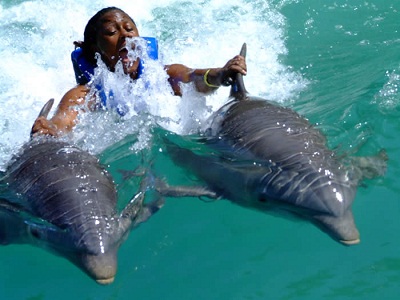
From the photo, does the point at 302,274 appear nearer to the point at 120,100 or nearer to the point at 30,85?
the point at 120,100

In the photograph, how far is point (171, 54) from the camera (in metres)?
11.5

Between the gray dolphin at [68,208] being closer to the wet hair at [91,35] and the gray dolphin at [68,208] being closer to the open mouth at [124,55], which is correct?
the open mouth at [124,55]

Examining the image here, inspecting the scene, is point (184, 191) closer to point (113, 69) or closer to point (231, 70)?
point (231, 70)

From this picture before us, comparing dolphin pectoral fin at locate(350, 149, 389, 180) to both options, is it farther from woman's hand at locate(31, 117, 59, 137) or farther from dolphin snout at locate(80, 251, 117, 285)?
woman's hand at locate(31, 117, 59, 137)

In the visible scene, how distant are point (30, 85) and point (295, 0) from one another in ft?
16.9

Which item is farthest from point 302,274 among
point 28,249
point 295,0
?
point 295,0

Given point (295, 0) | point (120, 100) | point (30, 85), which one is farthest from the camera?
point (295, 0)

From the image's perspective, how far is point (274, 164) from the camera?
6379 mm

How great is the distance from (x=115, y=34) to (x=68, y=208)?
120 inches

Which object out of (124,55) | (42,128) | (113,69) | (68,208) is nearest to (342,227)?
(68,208)

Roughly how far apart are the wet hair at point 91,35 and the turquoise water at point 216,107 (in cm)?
100

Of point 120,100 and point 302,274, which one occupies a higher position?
point 120,100

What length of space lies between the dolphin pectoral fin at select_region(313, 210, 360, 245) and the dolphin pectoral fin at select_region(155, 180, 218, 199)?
1.36 meters

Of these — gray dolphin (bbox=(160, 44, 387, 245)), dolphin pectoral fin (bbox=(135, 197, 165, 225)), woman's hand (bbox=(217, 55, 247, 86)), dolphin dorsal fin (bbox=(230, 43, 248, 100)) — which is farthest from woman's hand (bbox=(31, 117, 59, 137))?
dolphin dorsal fin (bbox=(230, 43, 248, 100))
